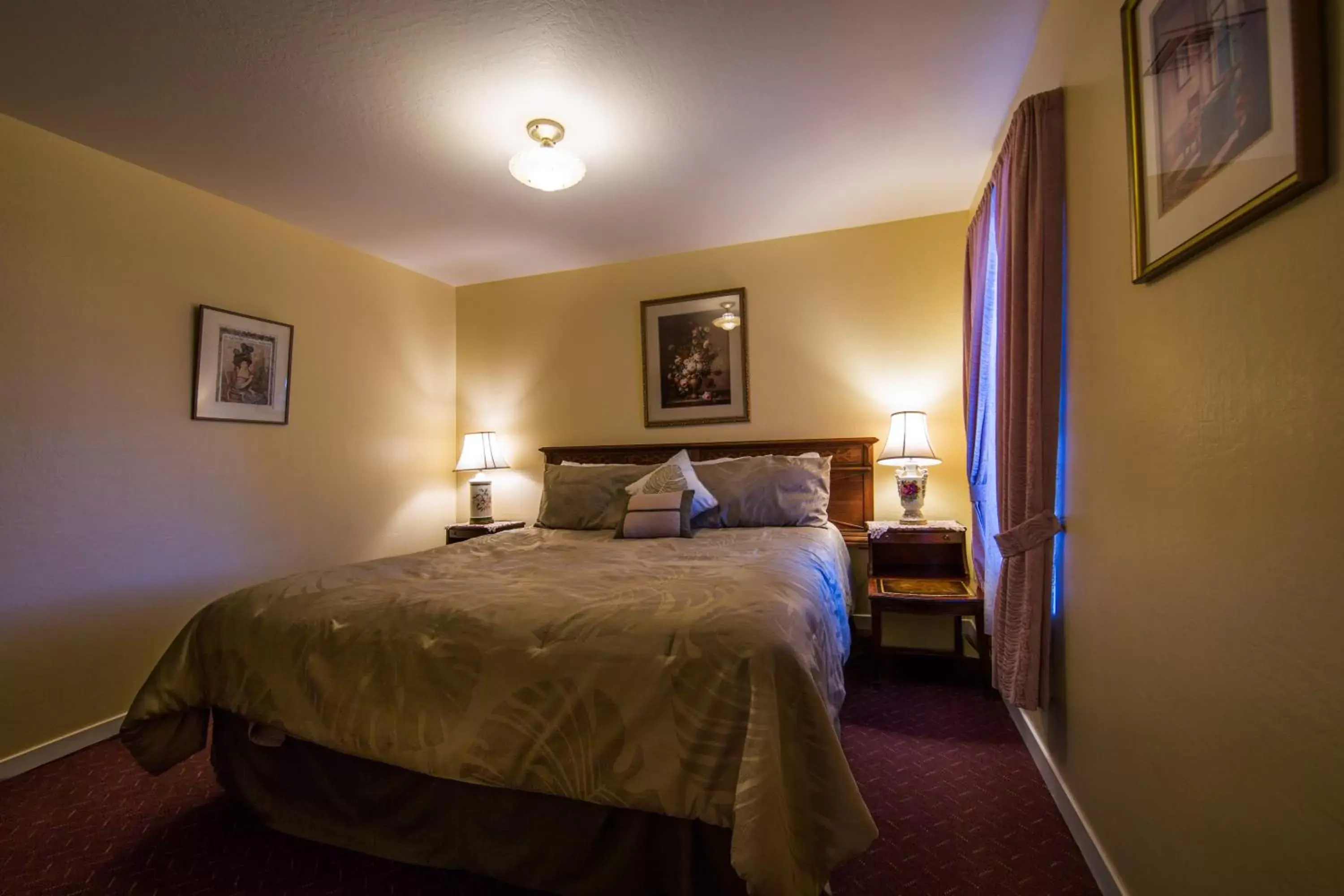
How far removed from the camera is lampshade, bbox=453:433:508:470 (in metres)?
3.99

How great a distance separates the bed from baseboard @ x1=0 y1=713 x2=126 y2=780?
36.5 inches

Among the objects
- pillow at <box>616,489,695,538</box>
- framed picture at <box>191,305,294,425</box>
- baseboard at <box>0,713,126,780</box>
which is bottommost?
baseboard at <box>0,713,126,780</box>

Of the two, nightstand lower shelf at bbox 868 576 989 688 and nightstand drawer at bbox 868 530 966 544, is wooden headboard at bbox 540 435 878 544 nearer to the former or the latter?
nightstand drawer at bbox 868 530 966 544

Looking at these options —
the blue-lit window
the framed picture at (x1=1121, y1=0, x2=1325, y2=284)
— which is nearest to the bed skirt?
the framed picture at (x1=1121, y1=0, x2=1325, y2=284)

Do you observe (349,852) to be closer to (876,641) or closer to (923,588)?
(876,641)

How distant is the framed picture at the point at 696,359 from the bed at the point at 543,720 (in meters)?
1.88

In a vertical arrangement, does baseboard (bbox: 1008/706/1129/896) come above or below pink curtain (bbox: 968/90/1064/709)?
below

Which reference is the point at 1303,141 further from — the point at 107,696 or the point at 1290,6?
the point at 107,696

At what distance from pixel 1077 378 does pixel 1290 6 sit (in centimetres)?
98

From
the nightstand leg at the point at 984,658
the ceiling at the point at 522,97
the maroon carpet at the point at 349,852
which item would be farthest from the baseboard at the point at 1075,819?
the ceiling at the point at 522,97

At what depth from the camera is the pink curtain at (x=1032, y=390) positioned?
164cm

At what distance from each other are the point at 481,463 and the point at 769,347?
216 centimetres

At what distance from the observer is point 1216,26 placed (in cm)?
88

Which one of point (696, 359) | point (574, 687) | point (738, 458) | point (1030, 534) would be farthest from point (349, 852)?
point (696, 359)
